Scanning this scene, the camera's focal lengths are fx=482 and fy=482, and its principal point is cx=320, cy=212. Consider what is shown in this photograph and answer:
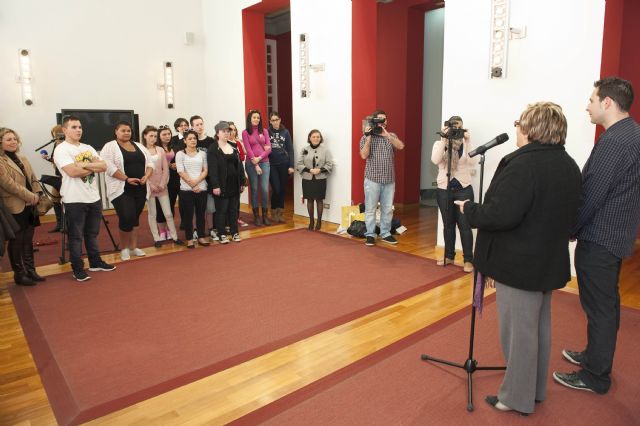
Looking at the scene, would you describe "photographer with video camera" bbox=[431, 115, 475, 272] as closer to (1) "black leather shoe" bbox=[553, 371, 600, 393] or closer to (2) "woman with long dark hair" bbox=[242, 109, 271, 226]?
(1) "black leather shoe" bbox=[553, 371, 600, 393]

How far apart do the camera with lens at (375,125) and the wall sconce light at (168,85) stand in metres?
4.90

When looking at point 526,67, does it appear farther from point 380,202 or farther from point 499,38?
point 380,202

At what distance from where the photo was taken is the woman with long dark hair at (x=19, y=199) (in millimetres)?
4219

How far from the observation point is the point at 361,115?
6.50 m

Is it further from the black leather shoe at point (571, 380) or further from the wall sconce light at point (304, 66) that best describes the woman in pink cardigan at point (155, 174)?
the black leather shoe at point (571, 380)

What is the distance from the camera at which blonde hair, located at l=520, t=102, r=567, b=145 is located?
2.15 meters

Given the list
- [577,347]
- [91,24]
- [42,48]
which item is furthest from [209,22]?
[577,347]

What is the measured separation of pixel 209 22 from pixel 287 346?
7.68 meters

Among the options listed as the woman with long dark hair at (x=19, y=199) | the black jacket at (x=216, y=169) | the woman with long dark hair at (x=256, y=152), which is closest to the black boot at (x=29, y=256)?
the woman with long dark hair at (x=19, y=199)

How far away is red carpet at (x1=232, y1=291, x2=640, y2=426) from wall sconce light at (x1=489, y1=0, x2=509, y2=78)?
266 centimetres

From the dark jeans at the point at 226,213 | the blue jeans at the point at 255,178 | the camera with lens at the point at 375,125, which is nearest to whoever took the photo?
the camera with lens at the point at 375,125

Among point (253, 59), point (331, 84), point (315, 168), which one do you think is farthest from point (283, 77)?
point (315, 168)

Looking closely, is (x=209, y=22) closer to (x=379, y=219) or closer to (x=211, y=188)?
(x=211, y=188)

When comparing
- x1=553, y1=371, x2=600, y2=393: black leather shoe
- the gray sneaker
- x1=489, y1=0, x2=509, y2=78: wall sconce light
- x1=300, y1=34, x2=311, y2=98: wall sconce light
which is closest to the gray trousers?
x1=553, y1=371, x2=600, y2=393: black leather shoe
